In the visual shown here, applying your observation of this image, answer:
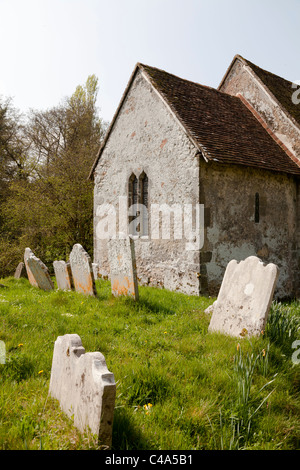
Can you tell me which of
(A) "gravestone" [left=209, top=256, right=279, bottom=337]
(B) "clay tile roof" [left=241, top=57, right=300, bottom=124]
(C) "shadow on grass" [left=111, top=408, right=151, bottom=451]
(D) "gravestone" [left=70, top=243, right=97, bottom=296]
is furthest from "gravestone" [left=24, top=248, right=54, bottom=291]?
A: (B) "clay tile roof" [left=241, top=57, right=300, bottom=124]

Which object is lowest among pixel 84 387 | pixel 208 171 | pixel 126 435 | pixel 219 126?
pixel 126 435

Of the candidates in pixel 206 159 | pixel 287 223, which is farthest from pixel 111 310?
pixel 287 223

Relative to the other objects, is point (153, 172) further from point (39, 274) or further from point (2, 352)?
point (2, 352)

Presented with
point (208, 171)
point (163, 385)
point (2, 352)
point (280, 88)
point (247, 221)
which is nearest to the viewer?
point (163, 385)

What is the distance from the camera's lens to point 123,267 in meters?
7.07

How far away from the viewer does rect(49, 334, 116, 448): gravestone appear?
7.61ft

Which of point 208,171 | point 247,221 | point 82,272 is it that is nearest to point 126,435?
point 82,272

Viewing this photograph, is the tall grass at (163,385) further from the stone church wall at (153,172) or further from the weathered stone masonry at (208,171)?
the weathered stone masonry at (208,171)

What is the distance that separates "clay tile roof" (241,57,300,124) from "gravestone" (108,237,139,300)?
27.2 feet

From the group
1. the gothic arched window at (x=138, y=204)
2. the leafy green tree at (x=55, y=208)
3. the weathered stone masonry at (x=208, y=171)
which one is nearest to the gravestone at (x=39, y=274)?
the weathered stone masonry at (x=208, y=171)

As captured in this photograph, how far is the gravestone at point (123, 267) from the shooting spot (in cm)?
678

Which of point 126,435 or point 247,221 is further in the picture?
point 247,221

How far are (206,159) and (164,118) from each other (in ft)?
7.58

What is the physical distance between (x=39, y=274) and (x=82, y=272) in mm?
1607
